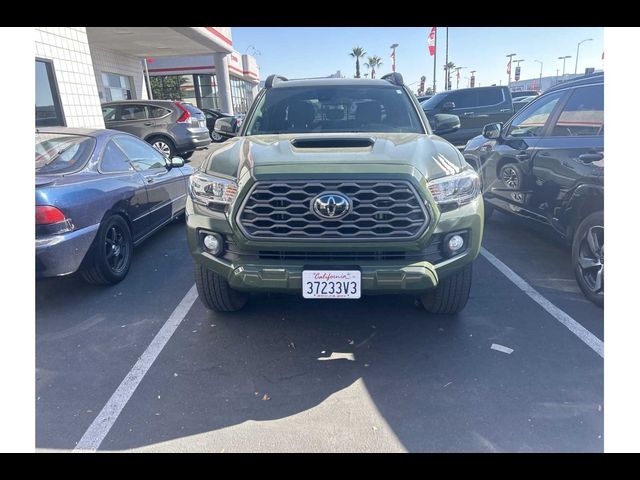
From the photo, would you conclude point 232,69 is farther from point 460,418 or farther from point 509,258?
point 460,418

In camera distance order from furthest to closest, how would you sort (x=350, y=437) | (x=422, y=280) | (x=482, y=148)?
1. (x=482, y=148)
2. (x=422, y=280)
3. (x=350, y=437)

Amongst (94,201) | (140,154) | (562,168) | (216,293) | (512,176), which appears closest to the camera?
(216,293)

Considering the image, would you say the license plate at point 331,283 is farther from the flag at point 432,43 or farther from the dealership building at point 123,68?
the flag at point 432,43

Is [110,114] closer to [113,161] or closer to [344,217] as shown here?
[113,161]

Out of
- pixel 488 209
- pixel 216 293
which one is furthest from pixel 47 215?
pixel 488 209

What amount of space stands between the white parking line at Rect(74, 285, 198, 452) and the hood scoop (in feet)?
5.75

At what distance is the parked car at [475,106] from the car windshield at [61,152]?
11.1 meters

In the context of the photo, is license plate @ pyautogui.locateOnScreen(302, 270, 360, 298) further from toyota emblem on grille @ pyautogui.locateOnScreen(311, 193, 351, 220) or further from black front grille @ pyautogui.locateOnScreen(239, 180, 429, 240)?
toyota emblem on grille @ pyautogui.locateOnScreen(311, 193, 351, 220)

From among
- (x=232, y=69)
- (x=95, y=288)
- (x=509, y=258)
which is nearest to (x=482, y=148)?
Answer: (x=509, y=258)

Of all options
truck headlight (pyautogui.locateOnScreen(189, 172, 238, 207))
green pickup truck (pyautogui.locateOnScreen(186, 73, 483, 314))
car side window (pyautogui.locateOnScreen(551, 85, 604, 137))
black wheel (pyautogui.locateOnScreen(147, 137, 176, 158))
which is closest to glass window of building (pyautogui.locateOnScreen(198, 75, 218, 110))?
black wheel (pyautogui.locateOnScreen(147, 137, 176, 158))

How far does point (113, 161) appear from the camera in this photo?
4.43m

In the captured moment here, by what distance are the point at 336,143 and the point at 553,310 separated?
2.28 m

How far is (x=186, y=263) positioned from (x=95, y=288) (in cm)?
96

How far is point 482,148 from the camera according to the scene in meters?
5.77
